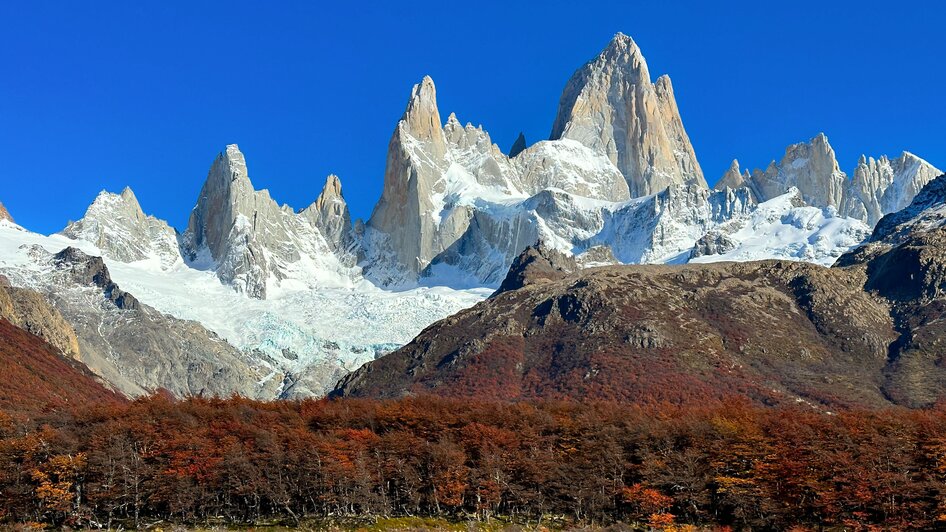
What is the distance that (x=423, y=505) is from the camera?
106312 millimetres

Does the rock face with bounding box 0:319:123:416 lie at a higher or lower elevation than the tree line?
higher

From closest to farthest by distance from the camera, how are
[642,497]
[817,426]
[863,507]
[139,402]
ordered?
[863,507] → [642,497] → [817,426] → [139,402]

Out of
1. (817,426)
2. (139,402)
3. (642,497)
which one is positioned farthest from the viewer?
(139,402)

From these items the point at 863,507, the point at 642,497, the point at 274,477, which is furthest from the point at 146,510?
the point at 863,507

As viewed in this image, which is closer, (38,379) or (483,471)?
(483,471)

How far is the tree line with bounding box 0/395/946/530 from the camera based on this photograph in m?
96.2

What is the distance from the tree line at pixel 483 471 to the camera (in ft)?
316

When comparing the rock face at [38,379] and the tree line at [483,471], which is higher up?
the rock face at [38,379]

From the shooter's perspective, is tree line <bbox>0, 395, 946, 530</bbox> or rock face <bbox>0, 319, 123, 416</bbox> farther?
rock face <bbox>0, 319, 123, 416</bbox>

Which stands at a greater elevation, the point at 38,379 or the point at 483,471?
the point at 38,379

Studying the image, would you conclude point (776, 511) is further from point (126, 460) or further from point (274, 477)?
point (126, 460)

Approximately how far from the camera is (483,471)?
105 meters

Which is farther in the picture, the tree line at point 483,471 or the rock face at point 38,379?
the rock face at point 38,379

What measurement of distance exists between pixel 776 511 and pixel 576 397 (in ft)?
295
